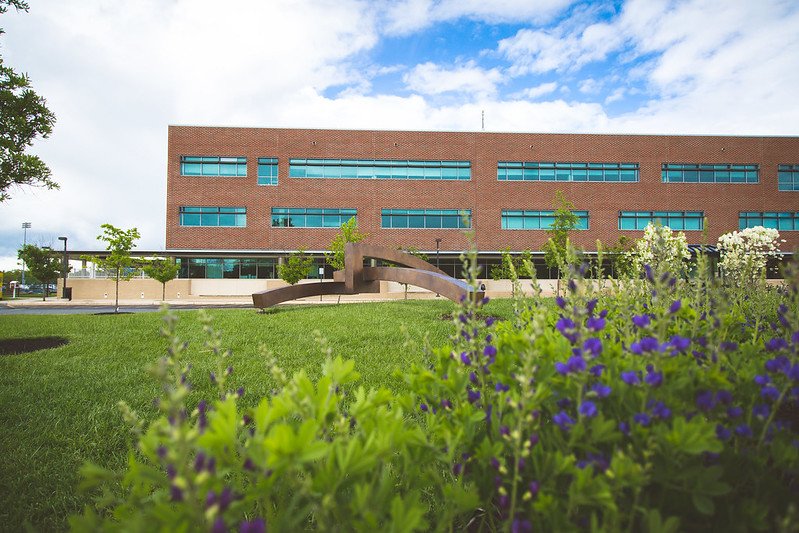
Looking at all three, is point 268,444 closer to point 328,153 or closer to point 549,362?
point 549,362

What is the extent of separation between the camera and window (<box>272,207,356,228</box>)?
1487 inches

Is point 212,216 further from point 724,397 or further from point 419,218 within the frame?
point 724,397

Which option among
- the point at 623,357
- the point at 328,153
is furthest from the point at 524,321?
the point at 328,153

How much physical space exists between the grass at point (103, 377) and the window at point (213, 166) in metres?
26.8

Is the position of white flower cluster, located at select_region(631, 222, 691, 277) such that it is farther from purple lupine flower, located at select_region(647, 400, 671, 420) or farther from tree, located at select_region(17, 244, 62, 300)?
tree, located at select_region(17, 244, 62, 300)

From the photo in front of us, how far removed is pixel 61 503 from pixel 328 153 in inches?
1467

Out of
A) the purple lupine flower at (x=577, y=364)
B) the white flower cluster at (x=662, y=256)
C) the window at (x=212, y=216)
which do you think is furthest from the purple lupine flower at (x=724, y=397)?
the window at (x=212, y=216)

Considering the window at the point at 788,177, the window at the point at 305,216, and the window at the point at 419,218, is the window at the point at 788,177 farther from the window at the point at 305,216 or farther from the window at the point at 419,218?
the window at the point at 305,216

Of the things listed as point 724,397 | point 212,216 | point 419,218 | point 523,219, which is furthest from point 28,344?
point 523,219

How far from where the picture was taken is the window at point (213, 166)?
3800cm

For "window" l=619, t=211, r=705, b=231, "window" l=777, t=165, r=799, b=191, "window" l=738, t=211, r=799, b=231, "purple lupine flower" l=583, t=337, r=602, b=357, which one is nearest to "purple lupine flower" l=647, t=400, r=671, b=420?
"purple lupine flower" l=583, t=337, r=602, b=357

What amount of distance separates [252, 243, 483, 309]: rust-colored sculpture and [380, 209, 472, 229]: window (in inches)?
1055

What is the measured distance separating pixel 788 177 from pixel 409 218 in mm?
33239

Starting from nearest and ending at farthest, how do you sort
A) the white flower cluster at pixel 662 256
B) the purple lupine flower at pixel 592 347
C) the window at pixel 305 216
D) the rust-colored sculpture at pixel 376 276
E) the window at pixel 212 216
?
the purple lupine flower at pixel 592 347 → the white flower cluster at pixel 662 256 → the rust-colored sculpture at pixel 376 276 → the window at pixel 212 216 → the window at pixel 305 216
